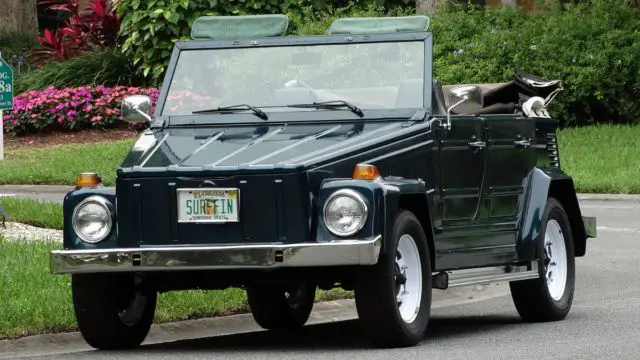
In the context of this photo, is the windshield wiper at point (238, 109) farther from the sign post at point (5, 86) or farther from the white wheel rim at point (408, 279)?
the sign post at point (5, 86)

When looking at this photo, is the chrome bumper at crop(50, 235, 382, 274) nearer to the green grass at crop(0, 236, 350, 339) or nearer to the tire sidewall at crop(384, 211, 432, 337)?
the tire sidewall at crop(384, 211, 432, 337)

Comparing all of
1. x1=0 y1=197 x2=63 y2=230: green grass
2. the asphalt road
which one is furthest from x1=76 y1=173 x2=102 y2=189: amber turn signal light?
x1=0 y1=197 x2=63 y2=230: green grass

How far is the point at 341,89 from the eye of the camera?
10.4 m

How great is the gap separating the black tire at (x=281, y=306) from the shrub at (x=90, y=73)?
765 inches

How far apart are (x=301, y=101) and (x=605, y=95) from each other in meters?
16.6

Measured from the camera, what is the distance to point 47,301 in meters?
10.7

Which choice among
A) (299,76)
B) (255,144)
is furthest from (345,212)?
(299,76)

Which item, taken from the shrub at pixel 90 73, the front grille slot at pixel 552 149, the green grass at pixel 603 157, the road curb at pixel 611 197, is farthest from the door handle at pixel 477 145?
the shrub at pixel 90 73

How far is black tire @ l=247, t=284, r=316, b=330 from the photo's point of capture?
421 inches

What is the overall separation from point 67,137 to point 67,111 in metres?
0.48

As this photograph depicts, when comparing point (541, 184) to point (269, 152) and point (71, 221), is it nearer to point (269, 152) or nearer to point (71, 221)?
point (269, 152)

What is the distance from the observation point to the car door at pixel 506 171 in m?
10.7

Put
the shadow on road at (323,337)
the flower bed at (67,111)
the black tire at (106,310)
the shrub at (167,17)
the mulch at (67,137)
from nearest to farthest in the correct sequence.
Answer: the black tire at (106,310) → the shadow on road at (323,337) → the mulch at (67,137) → the flower bed at (67,111) → the shrub at (167,17)

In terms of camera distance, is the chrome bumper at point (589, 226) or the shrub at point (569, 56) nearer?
the chrome bumper at point (589, 226)
